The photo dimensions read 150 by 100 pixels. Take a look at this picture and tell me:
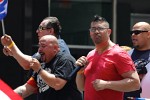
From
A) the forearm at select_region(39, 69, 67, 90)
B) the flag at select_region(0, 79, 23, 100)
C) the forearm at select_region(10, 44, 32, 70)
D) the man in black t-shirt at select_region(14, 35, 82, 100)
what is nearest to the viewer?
the flag at select_region(0, 79, 23, 100)

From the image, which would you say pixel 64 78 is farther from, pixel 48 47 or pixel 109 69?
pixel 109 69

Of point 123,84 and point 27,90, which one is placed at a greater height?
point 123,84

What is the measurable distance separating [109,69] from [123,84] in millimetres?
215

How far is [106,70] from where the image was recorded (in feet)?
15.2

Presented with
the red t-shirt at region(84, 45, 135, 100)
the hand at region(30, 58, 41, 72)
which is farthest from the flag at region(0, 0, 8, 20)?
the red t-shirt at region(84, 45, 135, 100)

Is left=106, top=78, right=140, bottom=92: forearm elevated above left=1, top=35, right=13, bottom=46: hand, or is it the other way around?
left=1, top=35, right=13, bottom=46: hand

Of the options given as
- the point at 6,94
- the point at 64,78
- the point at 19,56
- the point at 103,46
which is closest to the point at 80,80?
the point at 64,78

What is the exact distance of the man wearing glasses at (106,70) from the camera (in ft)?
14.9

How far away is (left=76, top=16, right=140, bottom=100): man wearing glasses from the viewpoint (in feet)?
14.9

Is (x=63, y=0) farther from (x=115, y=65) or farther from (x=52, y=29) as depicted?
(x=115, y=65)

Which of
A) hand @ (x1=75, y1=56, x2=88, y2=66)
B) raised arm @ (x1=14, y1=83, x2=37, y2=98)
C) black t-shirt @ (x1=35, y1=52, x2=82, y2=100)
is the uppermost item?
hand @ (x1=75, y1=56, x2=88, y2=66)

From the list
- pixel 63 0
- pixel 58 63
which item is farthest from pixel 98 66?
pixel 63 0

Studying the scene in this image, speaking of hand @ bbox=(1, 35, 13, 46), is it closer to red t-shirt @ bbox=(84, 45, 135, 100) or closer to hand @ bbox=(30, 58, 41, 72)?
hand @ bbox=(30, 58, 41, 72)

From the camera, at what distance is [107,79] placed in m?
4.64
